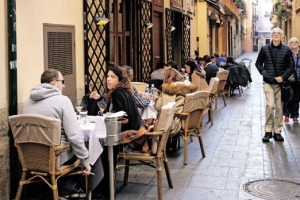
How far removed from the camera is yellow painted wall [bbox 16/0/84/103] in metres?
5.70

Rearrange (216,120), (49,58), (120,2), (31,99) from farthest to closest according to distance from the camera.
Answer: (216,120) < (120,2) < (49,58) < (31,99)

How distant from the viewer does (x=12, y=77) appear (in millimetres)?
5336

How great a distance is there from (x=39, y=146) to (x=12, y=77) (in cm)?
117

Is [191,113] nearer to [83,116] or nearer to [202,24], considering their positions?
[83,116]

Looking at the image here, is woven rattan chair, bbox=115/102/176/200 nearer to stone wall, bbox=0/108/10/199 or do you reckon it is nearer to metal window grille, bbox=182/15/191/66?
stone wall, bbox=0/108/10/199

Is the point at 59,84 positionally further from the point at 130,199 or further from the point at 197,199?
the point at 197,199

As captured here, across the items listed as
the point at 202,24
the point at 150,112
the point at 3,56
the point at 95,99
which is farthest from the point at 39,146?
the point at 202,24

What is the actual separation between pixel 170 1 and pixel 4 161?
9978 mm

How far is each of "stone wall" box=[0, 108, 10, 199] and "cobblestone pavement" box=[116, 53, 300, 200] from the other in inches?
50.3

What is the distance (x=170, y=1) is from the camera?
14.3 meters

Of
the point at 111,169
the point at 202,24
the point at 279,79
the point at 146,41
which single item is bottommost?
the point at 111,169

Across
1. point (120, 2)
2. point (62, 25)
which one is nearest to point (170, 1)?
point (120, 2)

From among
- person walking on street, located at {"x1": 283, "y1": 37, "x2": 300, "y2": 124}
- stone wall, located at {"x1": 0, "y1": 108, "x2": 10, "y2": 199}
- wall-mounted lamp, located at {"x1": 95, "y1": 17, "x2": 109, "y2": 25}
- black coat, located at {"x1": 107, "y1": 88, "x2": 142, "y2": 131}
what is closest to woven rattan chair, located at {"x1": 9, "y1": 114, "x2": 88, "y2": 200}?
stone wall, located at {"x1": 0, "y1": 108, "x2": 10, "y2": 199}

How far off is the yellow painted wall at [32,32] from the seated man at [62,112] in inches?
37.9
